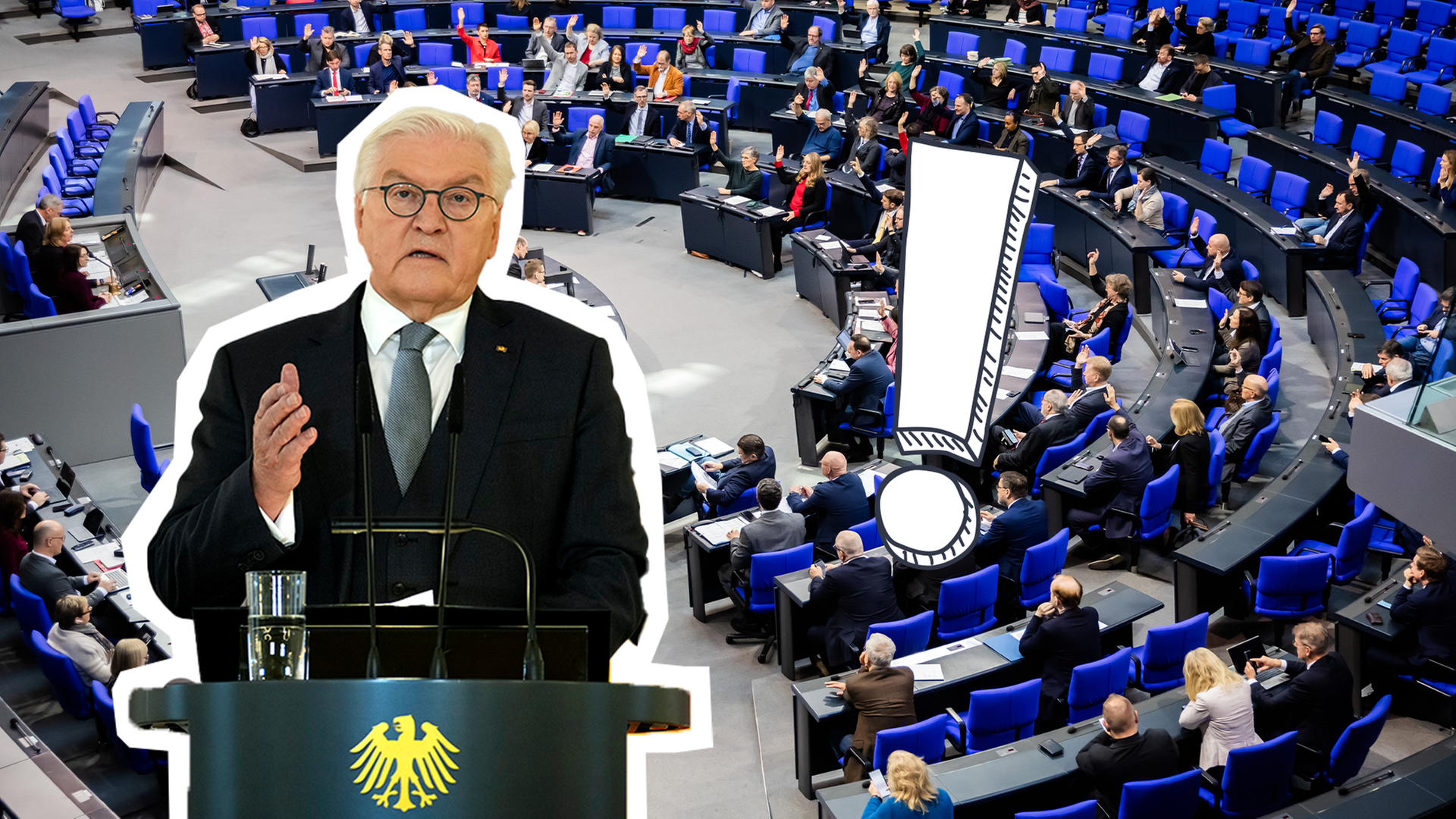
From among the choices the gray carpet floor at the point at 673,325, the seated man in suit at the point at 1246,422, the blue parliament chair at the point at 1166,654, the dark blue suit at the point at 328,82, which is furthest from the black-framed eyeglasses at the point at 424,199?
the dark blue suit at the point at 328,82

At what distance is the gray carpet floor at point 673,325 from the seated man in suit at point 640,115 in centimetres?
92

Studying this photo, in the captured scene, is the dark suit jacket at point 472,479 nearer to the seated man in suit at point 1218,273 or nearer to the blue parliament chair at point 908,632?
the blue parliament chair at point 908,632

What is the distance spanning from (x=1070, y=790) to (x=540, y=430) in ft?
14.1

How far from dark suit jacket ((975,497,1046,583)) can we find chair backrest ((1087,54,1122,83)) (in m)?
10.4

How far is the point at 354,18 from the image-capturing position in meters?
20.0

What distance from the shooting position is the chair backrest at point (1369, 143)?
14680 mm

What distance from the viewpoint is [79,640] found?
711 cm

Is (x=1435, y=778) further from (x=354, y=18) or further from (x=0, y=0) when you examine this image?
(x=0, y=0)

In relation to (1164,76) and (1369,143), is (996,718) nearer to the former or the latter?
(1369,143)

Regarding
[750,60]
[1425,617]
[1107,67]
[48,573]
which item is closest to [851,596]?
[1425,617]

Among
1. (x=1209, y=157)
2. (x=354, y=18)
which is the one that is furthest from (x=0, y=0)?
(x=1209, y=157)

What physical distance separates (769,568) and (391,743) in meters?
5.91

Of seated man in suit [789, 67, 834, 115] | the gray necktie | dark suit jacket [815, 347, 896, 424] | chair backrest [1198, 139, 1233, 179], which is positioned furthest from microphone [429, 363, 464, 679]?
seated man in suit [789, 67, 834, 115]

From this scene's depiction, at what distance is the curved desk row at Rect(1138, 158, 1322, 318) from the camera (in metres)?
12.9
